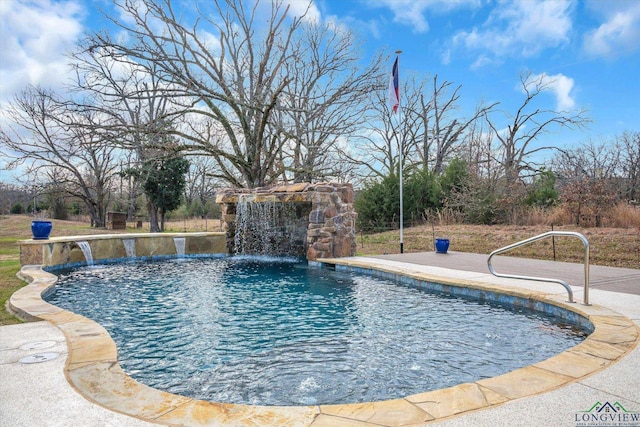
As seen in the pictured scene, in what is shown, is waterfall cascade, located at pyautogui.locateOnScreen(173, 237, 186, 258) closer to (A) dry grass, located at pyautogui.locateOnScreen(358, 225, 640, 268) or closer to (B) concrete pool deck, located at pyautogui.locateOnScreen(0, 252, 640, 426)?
(A) dry grass, located at pyautogui.locateOnScreen(358, 225, 640, 268)

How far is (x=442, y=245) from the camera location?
367 inches

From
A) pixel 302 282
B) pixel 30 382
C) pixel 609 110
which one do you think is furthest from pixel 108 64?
pixel 609 110

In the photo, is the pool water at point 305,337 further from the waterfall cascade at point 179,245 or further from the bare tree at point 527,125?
the bare tree at point 527,125

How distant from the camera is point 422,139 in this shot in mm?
24500

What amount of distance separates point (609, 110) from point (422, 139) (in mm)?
10418

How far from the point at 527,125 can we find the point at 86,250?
21.9m

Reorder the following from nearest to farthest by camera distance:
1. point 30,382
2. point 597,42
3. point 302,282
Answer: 1. point 30,382
2. point 302,282
3. point 597,42

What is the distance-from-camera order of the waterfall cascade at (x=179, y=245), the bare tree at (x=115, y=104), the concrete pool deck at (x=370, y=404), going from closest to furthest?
the concrete pool deck at (x=370, y=404) < the waterfall cascade at (x=179, y=245) < the bare tree at (x=115, y=104)

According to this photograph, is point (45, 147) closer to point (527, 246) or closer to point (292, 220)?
point (292, 220)

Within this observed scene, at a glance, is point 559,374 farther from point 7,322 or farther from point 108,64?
point 108,64

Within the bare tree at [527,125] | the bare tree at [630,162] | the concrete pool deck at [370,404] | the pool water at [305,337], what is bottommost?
the pool water at [305,337]

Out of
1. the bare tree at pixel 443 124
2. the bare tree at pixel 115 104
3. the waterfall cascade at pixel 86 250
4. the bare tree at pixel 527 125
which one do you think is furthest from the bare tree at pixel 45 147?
the bare tree at pixel 527 125

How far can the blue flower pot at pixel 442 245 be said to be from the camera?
9.29m

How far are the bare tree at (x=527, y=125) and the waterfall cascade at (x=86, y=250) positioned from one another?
62.8ft
